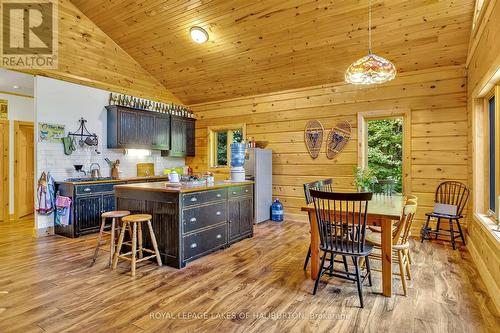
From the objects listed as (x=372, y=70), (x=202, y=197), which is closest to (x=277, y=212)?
(x=202, y=197)

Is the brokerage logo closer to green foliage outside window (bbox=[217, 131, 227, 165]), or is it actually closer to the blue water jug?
green foliage outside window (bbox=[217, 131, 227, 165])

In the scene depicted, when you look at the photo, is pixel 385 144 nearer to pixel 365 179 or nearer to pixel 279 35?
pixel 365 179

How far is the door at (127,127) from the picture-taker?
222 inches

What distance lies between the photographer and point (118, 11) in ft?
15.5

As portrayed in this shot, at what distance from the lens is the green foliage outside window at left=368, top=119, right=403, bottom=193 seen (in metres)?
5.75

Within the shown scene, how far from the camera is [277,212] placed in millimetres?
5961

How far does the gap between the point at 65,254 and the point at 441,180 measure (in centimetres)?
560

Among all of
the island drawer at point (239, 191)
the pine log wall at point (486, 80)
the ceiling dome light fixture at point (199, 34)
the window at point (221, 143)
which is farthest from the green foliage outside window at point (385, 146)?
the ceiling dome light fixture at point (199, 34)

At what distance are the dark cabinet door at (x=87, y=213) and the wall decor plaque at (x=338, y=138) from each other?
167 inches

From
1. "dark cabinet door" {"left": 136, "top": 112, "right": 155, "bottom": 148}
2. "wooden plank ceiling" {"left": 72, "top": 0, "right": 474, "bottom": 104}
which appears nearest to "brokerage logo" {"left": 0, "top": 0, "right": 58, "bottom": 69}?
"wooden plank ceiling" {"left": 72, "top": 0, "right": 474, "bottom": 104}

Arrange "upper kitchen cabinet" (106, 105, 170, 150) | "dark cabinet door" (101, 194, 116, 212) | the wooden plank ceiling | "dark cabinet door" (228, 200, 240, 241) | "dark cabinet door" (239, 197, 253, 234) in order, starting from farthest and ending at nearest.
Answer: "upper kitchen cabinet" (106, 105, 170, 150) < "dark cabinet door" (101, 194, 116, 212) < "dark cabinet door" (239, 197, 253, 234) < "dark cabinet door" (228, 200, 240, 241) < the wooden plank ceiling

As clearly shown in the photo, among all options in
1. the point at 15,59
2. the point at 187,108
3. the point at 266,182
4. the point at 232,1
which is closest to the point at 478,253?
the point at 266,182

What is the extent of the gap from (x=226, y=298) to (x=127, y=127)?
14.3 ft

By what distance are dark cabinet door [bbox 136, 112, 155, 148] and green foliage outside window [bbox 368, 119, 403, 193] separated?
452 centimetres
